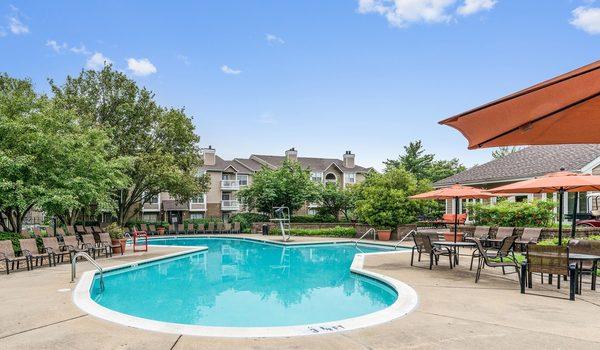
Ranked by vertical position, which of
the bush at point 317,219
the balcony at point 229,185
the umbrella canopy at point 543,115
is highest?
the umbrella canopy at point 543,115

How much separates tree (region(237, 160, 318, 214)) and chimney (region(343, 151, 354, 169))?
69.3 ft

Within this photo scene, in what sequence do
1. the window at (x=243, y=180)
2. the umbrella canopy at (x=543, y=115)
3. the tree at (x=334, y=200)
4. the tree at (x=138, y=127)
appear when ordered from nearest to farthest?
the umbrella canopy at (x=543, y=115), the tree at (x=138, y=127), the tree at (x=334, y=200), the window at (x=243, y=180)

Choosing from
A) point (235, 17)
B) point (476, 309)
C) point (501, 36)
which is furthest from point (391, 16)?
point (476, 309)

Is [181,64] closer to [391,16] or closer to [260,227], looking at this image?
[391,16]

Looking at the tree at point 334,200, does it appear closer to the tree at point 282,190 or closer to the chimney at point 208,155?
the tree at point 282,190

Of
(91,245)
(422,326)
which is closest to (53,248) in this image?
(91,245)

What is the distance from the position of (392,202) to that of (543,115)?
19725 mm

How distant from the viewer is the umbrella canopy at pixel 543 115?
208 centimetres

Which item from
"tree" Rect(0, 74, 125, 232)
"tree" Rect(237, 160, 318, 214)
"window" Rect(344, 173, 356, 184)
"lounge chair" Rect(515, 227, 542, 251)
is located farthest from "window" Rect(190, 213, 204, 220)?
"lounge chair" Rect(515, 227, 542, 251)

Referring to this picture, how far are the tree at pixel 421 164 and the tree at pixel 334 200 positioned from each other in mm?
12427

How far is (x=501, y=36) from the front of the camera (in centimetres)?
1520

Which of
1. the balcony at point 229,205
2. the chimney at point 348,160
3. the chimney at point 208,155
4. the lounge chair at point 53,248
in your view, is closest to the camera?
the lounge chair at point 53,248

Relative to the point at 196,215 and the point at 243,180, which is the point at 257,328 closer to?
the point at 196,215

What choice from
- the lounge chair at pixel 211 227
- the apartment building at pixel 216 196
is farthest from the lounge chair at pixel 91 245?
the apartment building at pixel 216 196
